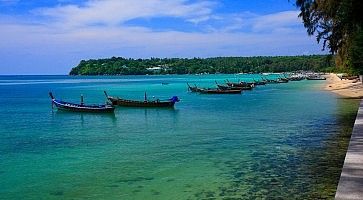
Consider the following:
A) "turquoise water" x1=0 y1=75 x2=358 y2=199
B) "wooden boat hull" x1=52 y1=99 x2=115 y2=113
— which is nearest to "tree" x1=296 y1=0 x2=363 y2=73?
"turquoise water" x1=0 y1=75 x2=358 y2=199

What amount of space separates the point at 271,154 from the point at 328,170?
3.76 metres

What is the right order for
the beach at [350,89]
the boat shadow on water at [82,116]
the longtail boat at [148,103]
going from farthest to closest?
the beach at [350,89], the longtail boat at [148,103], the boat shadow on water at [82,116]

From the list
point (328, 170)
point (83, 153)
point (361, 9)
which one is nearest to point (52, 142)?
point (83, 153)

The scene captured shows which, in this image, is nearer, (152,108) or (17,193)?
(17,193)

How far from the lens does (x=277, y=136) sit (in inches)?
898

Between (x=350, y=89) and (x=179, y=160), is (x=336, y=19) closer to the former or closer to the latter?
(x=179, y=160)

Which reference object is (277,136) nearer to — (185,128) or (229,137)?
(229,137)

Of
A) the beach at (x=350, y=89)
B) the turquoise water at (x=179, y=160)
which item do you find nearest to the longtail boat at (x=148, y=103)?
the turquoise water at (x=179, y=160)

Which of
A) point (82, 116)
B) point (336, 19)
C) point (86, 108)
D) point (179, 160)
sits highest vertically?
point (336, 19)

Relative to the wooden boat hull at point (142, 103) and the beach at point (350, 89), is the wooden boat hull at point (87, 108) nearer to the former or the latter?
the wooden boat hull at point (142, 103)

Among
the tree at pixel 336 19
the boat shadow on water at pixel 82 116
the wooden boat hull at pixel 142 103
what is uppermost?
the tree at pixel 336 19

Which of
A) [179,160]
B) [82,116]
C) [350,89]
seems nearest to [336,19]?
[179,160]

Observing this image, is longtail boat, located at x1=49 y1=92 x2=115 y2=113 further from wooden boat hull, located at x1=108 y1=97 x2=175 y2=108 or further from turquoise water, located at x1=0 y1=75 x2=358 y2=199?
turquoise water, located at x1=0 y1=75 x2=358 y2=199

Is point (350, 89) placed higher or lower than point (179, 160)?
higher
